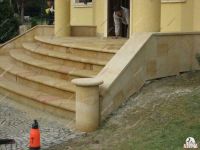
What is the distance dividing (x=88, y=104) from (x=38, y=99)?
2.43 m

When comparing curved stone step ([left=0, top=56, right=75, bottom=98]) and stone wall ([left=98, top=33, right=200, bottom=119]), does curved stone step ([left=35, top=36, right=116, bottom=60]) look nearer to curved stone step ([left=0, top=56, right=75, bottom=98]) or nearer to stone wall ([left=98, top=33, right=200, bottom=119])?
stone wall ([left=98, top=33, right=200, bottom=119])

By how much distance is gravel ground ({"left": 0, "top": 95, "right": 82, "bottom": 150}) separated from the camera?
862 centimetres

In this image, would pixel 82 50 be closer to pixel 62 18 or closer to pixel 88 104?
pixel 88 104

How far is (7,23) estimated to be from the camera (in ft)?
72.2

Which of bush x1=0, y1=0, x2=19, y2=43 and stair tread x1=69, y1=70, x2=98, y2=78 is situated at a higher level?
bush x1=0, y1=0, x2=19, y2=43

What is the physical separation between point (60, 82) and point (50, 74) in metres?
0.91

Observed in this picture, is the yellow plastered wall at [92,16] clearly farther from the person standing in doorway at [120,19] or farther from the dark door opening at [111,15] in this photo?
the person standing in doorway at [120,19]

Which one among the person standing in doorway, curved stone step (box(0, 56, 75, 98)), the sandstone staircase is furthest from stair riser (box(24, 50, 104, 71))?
the person standing in doorway

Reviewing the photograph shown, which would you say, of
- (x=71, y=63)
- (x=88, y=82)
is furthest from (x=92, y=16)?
(x=88, y=82)

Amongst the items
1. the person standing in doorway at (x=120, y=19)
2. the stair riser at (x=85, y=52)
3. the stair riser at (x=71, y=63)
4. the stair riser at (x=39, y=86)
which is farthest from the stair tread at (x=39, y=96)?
the person standing in doorway at (x=120, y=19)

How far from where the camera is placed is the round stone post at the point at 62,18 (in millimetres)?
17011

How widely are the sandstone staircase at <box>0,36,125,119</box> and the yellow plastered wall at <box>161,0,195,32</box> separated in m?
3.20

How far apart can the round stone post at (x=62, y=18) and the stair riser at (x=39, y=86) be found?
146 inches

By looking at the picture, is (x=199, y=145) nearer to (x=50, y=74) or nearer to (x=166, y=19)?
(x=50, y=74)
